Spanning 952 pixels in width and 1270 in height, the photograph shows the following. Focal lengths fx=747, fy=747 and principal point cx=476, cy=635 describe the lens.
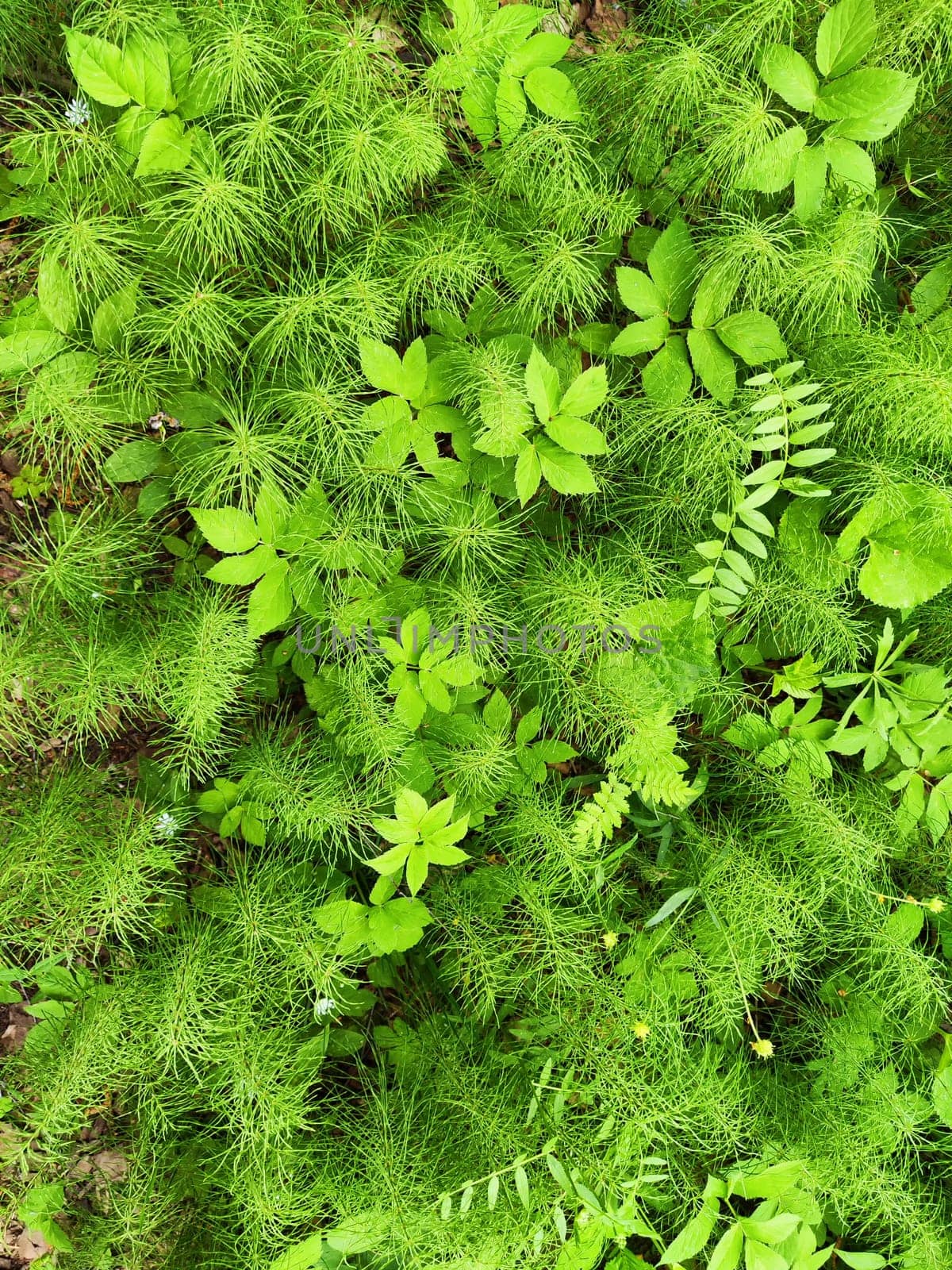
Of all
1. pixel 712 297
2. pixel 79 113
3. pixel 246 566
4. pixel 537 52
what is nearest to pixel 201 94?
pixel 79 113

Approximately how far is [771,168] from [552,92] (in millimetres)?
480

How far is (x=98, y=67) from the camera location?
1362 mm

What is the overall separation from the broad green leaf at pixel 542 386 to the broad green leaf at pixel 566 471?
75mm

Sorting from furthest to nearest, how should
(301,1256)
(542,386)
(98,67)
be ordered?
(301,1256)
(542,386)
(98,67)

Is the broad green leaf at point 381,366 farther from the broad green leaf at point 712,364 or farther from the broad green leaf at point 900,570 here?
the broad green leaf at point 900,570

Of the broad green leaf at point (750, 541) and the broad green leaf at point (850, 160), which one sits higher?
the broad green leaf at point (850, 160)

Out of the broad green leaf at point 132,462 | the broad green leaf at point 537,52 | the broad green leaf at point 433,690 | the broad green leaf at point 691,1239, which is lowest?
the broad green leaf at point 691,1239

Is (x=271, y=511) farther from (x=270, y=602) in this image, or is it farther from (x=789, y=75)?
(x=789, y=75)

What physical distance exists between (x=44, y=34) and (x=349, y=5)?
67cm

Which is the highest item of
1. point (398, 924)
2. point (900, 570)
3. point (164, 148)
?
point (164, 148)

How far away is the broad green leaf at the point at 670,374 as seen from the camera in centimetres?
167

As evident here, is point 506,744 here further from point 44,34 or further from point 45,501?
point 44,34

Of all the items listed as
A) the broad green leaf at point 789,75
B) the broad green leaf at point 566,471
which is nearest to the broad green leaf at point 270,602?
the broad green leaf at point 566,471

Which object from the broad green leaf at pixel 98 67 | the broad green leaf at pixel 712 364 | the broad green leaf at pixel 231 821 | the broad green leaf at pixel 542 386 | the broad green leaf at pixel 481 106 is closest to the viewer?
the broad green leaf at pixel 98 67
